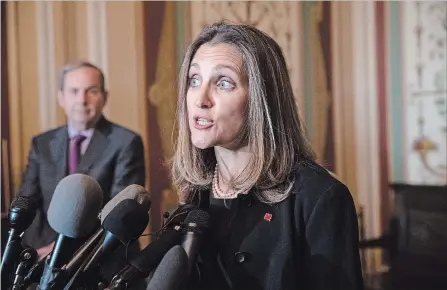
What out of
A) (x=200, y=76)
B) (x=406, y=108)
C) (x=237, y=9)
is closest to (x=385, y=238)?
(x=406, y=108)

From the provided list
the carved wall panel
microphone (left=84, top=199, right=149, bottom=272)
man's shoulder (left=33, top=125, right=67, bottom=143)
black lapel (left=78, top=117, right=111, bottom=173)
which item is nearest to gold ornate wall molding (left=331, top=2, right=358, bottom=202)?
the carved wall panel

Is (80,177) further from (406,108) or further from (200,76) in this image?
(406,108)

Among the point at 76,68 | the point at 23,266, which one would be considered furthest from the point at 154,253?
the point at 76,68

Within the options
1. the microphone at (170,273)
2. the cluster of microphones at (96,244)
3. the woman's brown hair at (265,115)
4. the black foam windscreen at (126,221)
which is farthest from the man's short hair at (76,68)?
the microphone at (170,273)

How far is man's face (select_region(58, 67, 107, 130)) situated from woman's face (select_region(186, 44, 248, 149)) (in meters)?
0.58

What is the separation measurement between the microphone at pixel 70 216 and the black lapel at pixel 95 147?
1.97 feet

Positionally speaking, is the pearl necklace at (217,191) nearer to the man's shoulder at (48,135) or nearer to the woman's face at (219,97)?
the woman's face at (219,97)

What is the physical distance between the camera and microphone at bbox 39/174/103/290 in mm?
547

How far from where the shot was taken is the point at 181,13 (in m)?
1.33

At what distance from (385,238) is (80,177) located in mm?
1021

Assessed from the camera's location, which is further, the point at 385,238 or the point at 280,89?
the point at 385,238

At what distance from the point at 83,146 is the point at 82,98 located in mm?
120

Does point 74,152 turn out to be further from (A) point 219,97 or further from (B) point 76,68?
(A) point 219,97

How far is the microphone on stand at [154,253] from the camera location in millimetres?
490
